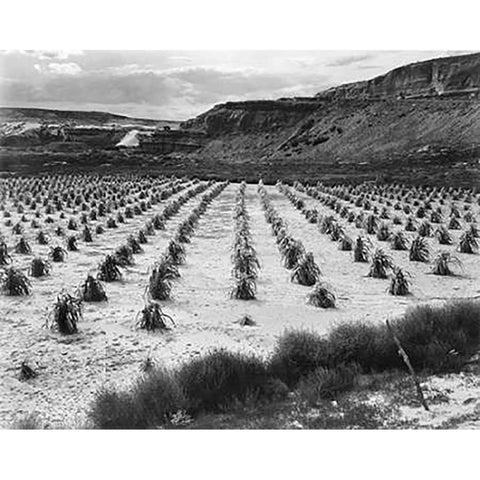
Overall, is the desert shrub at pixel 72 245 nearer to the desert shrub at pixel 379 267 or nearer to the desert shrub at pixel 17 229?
the desert shrub at pixel 17 229

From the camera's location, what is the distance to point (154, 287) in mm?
8406

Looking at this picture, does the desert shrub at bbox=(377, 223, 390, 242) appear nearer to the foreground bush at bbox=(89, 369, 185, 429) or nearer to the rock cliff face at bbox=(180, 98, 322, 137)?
the rock cliff face at bbox=(180, 98, 322, 137)

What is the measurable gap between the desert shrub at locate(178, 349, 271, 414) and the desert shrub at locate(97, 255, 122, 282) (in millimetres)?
3340

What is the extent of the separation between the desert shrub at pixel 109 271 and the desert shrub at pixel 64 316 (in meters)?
Result: 1.72

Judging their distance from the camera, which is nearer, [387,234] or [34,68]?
[34,68]

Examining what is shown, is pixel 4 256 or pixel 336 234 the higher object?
pixel 336 234

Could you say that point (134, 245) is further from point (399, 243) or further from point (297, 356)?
point (297, 356)

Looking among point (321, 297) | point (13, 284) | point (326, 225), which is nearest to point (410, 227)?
point (326, 225)

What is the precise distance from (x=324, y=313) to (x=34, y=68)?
15.0 ft

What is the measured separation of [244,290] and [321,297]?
1.09m

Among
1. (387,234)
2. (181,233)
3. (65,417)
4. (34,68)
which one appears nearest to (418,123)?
(387,234)

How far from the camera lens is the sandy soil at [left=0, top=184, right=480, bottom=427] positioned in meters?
5.97

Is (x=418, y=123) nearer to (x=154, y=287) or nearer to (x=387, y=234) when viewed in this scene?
(x=387, y=234)

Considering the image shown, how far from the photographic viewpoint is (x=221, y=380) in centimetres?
593
